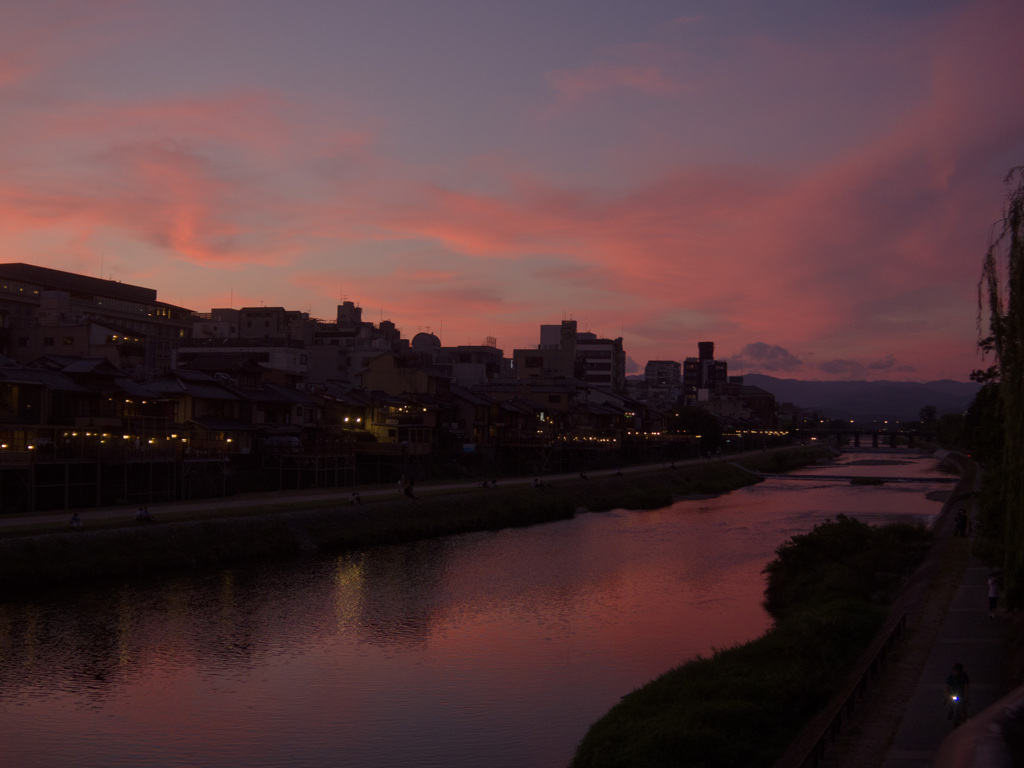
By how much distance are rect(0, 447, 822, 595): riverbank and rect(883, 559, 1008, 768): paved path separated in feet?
93.4

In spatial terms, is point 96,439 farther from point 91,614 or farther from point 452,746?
point 452,746

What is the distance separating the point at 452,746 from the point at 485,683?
4354mm

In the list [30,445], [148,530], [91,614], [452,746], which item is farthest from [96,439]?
[452,746]

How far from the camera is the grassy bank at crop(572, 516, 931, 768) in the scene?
16.2 meters

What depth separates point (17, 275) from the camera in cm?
9731

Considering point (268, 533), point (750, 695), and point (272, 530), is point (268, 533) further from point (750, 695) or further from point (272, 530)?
point (750, 695)

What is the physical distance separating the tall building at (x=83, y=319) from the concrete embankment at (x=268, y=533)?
28570 mm

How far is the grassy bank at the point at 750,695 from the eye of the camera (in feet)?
53.2

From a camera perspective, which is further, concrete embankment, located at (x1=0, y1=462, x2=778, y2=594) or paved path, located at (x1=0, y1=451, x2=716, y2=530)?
paved path, located at (x1=0, y1=451, x2=716, y2=530)

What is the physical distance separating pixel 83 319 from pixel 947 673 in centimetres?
7734

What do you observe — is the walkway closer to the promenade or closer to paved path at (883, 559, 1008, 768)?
the promenade

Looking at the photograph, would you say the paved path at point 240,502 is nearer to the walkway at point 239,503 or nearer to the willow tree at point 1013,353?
the walkway at point 239,503

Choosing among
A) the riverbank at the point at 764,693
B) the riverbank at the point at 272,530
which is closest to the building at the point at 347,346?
the riverbank at the point at 272,530

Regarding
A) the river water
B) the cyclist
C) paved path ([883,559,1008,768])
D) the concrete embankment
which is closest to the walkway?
the concrete embankment
